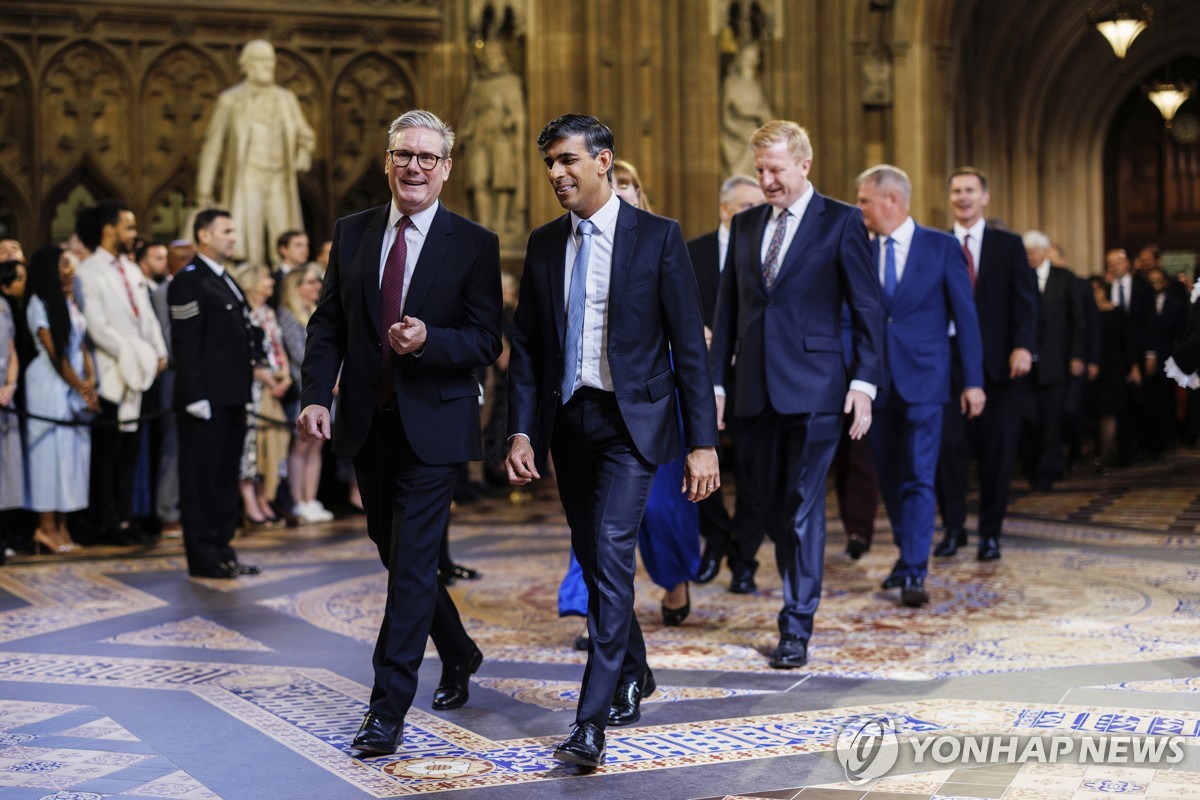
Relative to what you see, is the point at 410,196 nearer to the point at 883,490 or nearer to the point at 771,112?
the point at 883,490

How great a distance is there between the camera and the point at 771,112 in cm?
1507

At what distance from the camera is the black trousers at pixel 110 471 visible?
9406 mm

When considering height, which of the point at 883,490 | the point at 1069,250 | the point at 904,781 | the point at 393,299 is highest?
the point at 1069,250

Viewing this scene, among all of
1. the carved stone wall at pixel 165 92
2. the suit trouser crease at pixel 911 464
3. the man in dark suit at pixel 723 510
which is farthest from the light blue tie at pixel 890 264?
the carved stone wall at pixel 165 92

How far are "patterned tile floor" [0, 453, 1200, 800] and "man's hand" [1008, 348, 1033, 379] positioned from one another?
974 mm

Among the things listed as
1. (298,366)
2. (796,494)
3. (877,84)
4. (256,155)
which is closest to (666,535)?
(796,494)

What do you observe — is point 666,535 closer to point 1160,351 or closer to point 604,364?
point 604,364

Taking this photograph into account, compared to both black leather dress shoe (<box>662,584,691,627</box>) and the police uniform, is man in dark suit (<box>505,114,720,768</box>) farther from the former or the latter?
the police uniform

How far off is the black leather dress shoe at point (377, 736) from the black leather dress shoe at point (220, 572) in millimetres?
3659

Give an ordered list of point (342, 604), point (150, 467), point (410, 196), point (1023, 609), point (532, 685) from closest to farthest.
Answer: point (410, 196) < point (532, 685) < point (1023, 609) < point (342, 604) < point (150, 467)

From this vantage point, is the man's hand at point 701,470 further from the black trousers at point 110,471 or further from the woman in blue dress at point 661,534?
the black trousers at point 110,471

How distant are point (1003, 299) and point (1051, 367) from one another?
395cm

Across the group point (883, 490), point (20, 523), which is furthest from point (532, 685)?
point (20, 523)

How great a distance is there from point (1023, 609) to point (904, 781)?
111 inches
